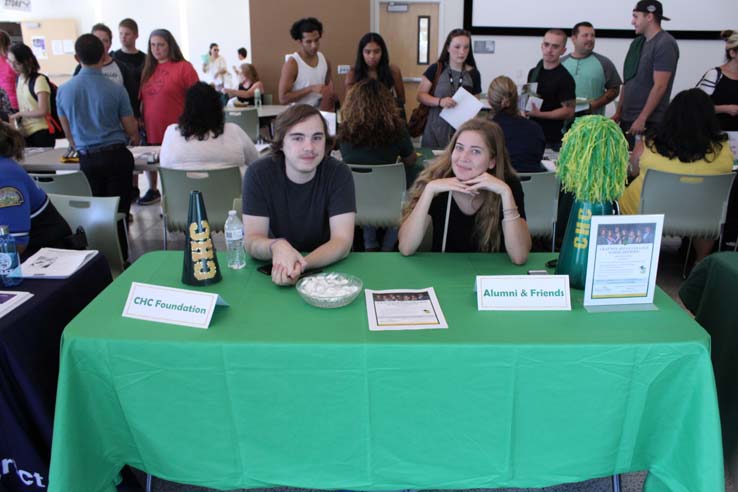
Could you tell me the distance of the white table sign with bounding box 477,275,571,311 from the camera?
1.39 metres

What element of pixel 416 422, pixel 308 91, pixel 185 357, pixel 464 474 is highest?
pixel 308 91

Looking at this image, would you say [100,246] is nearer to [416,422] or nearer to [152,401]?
[152,401]

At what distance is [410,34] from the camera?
7.25m

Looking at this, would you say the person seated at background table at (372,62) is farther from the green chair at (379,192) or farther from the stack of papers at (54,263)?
the stack of papers at (54,263)

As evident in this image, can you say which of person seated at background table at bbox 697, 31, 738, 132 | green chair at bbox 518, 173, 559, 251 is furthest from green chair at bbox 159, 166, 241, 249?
person seated at background table at bbox 697, 31, 738, 132

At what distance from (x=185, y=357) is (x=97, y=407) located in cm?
30

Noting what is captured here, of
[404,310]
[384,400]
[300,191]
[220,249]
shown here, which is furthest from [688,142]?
[220,249]

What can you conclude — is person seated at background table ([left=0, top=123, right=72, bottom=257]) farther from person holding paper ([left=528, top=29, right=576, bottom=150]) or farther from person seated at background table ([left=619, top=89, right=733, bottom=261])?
person holding paper ([left=528, top=29, right=576, bottom=150])

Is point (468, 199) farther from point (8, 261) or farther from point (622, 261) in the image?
point (8, 261)

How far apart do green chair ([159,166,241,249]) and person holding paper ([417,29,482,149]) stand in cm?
141

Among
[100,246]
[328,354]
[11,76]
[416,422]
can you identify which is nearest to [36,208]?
[100,246]

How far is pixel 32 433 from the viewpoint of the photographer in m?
1.47

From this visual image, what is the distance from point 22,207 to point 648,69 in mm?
4345

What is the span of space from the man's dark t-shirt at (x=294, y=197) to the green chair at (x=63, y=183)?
4.52 ft
